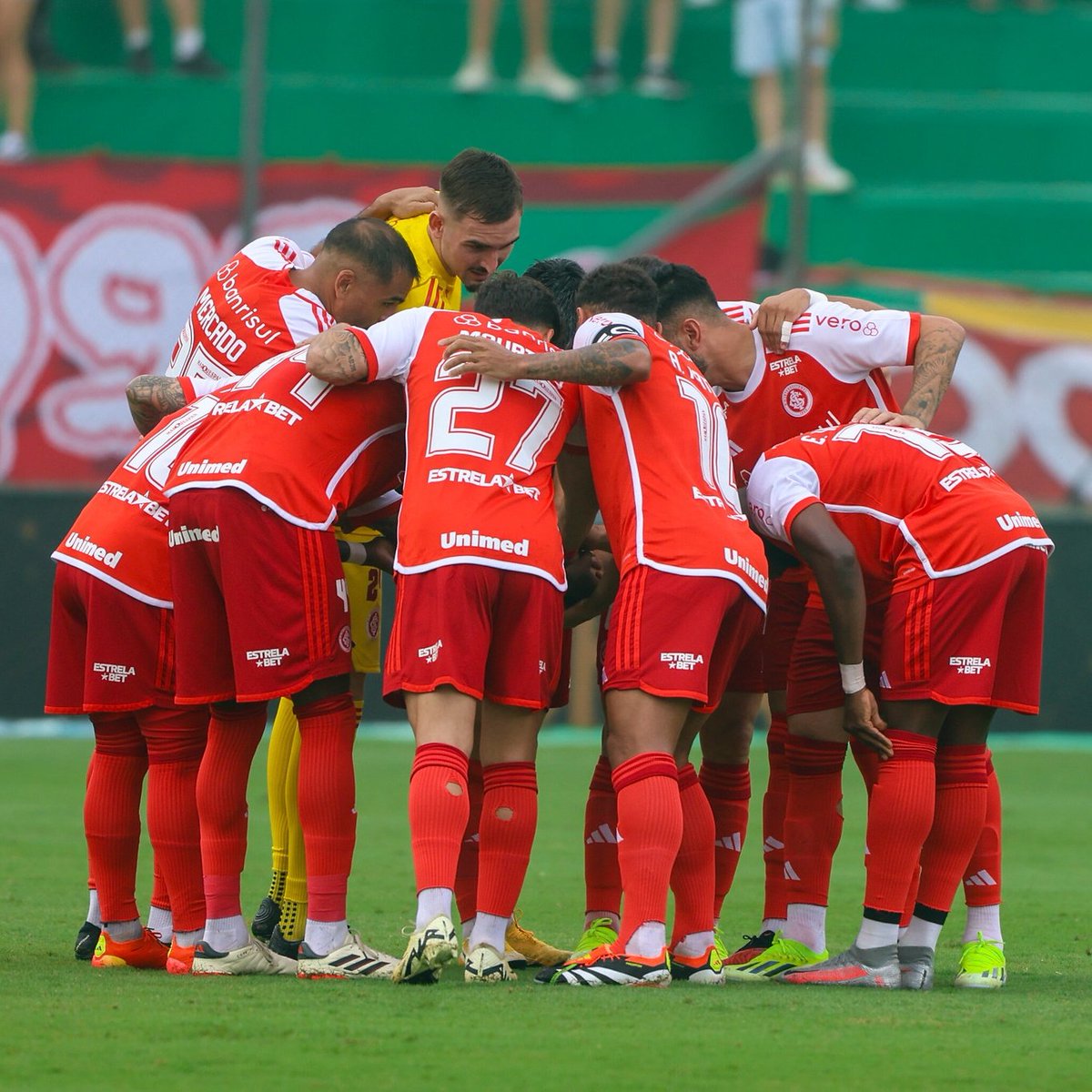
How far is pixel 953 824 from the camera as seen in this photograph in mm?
5312

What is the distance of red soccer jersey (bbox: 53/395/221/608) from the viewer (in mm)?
5328

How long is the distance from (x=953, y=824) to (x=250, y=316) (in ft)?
8.52

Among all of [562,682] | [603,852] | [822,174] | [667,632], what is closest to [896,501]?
[667,632]

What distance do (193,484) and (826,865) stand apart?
7.02ft

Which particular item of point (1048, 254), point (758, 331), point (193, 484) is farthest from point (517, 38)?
point (193, 484)

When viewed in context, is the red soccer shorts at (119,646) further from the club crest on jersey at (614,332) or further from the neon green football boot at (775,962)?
the neon green football boot at (775,962)

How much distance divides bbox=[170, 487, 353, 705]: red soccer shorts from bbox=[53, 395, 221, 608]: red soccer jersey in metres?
0.23

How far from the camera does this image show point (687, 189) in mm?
13508

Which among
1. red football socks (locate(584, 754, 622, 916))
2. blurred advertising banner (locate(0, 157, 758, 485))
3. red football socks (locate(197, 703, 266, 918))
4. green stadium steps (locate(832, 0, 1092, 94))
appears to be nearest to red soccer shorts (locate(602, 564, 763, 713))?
red football socks (locate(584, 754, 622, 916))

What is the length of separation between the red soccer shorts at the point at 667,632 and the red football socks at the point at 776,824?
880 mm

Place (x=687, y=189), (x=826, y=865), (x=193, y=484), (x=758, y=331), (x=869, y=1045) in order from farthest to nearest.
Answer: (x=687, y=189) < (x=758, y=331) < (x=826, y=865) < (x=193, y=484) < (x=869, y=1045)

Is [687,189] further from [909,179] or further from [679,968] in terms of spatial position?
[679,968]

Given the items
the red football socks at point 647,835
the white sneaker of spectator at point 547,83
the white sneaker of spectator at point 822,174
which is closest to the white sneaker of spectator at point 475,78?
the white sneaker of spectator at point 547,83

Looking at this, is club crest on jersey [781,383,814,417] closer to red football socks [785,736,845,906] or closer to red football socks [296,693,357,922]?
red football socks [785,736,845,906]
